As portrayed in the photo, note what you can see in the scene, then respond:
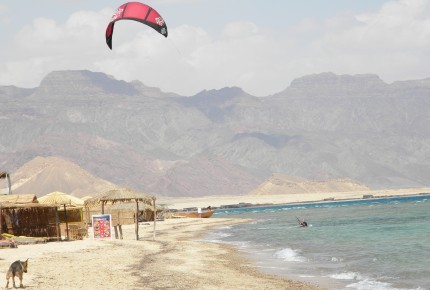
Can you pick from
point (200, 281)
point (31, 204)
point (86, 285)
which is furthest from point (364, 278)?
point (31, 204)

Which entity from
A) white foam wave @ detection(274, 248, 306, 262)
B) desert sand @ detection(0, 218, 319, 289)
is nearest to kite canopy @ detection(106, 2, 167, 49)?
desert sand @ detection(0, 218, 319, 289)

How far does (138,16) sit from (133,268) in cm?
800

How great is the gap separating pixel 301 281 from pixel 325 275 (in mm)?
2151

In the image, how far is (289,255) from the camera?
3225 cm

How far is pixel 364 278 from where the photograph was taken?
23750mm

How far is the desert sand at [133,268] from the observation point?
20.0 m

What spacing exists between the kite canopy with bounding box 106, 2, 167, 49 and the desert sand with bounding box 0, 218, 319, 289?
7218 mm

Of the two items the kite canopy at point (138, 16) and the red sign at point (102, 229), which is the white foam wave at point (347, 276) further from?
the red sign at point (102, 229)

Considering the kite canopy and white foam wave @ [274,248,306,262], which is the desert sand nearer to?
white foam wave @ [274,248,306,262]

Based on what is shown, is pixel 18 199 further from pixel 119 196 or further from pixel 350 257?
pixel 350 257

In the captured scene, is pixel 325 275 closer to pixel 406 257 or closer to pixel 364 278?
pixel 364 278

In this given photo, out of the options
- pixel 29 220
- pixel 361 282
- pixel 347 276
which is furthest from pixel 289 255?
pixel 29 220

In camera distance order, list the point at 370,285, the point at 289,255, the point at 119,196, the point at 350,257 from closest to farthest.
Answer: the point at 370,285, the point at 350,257, the point at 289,255, the point at 119,196

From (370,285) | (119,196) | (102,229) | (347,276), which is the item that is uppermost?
(119,196)
